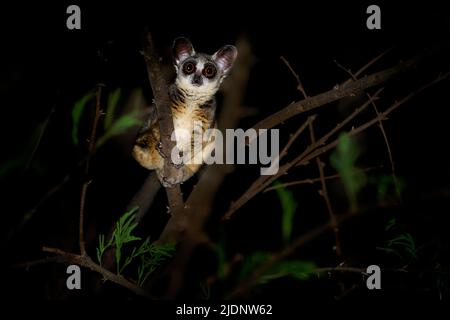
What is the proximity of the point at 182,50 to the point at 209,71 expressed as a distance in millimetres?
257

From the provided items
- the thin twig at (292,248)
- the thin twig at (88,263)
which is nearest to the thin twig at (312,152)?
the thin twig at (88,263)

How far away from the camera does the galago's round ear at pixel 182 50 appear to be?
106 inches

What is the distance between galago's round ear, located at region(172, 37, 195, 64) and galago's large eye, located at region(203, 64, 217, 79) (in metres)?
0.19

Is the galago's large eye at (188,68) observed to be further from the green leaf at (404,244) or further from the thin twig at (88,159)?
the green leaf at (404,244)

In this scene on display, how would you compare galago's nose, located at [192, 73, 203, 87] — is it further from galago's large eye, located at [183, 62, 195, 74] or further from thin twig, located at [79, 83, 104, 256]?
thin twig, located at [79, 83, 104, 256]

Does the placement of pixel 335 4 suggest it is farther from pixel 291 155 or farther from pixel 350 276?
pixel 350 276

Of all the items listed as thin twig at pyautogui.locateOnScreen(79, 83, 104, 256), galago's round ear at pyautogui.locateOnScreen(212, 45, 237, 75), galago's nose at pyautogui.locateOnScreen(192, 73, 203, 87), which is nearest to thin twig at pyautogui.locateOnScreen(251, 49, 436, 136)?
thin twig at pyautogui.locateOnScreen(79, 83, 104, 256)

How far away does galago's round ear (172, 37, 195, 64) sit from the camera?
2.70 m

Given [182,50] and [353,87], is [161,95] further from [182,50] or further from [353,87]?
[182,50]

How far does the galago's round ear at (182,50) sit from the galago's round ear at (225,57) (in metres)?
0.18

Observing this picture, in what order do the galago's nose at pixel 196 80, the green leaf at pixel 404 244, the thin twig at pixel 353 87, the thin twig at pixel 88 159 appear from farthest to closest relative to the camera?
1. the galago's nose at pixel 196 80
2. the green leaf at pixel 404 244
3. the thin twig at pixel 353 87
4. the thin twig at pixel 88 159

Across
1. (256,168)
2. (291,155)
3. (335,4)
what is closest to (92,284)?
(256,168)

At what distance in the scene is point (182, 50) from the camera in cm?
278
